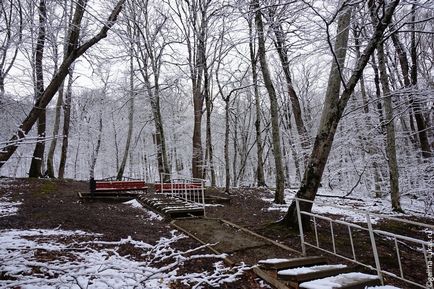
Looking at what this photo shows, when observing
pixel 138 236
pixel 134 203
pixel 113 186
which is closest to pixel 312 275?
pixel 138 236

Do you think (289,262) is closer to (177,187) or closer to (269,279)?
(269,279)

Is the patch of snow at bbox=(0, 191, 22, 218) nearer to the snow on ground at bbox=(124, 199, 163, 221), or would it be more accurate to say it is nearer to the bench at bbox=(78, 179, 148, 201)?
the bench at bbox=(78, 179, 148, 201)

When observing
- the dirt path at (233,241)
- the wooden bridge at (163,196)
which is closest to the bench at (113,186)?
the wooden bridge at (163,196)

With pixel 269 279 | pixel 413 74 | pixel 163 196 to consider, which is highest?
pixel 413 74

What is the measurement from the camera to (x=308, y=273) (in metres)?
3.99

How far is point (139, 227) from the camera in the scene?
7000 millimetres

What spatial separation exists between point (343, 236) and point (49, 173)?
1630 cm

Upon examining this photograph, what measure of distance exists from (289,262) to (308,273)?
46 cm

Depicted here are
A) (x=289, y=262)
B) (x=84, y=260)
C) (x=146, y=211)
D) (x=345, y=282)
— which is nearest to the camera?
(x=84, y=260)

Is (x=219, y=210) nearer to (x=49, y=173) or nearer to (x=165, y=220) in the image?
(x=165, y=220)

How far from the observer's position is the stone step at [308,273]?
3918 mm

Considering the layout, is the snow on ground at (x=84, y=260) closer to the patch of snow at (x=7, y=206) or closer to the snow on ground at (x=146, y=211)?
the snow on ground at (x=146, y=211)

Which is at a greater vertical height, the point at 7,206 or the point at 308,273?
the point at 7,206

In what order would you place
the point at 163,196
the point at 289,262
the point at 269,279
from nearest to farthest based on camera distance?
the point at 269,279 → the point at 289,262 → the point at 163,196
